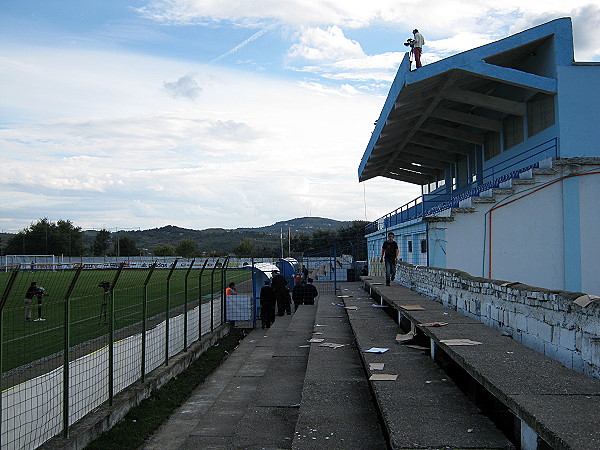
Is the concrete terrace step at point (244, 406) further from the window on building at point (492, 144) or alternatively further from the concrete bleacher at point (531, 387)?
the window on building at point (492, 144)

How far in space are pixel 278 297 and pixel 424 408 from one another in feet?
50.9

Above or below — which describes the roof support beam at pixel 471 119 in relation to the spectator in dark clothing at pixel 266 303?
above

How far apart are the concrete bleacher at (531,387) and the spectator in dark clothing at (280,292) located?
12.7 meters

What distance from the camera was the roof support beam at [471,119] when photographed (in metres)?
22.5

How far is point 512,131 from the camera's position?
21609mm

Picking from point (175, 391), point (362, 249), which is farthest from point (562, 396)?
point (362, 249)

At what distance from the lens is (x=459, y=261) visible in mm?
17078

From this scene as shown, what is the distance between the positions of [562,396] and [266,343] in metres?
11.9

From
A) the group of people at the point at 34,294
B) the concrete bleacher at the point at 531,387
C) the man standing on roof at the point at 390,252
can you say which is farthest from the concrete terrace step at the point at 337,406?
the man standing on roof at the point at 390,252

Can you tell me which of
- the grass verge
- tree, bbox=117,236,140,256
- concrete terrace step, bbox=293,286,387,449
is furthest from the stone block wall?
tree, bbox=117,236,140,256

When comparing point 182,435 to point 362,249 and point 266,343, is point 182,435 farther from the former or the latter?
point 362,249

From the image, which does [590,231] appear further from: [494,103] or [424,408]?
[424,408]

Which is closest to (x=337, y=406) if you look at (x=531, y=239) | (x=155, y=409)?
(x=155, y=409)

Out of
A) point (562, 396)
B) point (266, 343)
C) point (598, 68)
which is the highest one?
point (598, 68)
